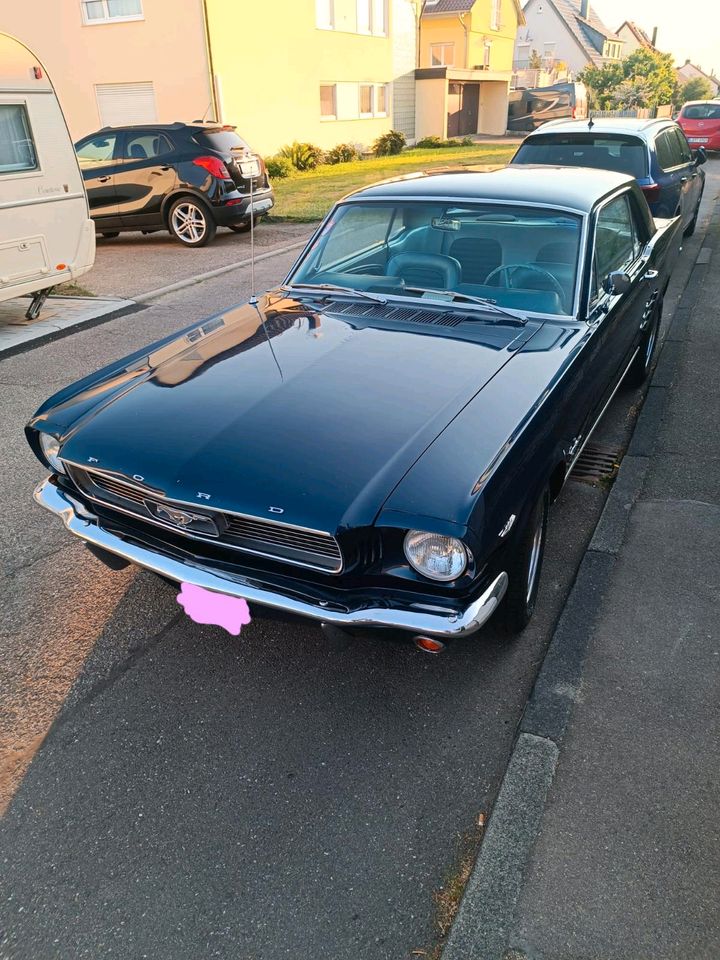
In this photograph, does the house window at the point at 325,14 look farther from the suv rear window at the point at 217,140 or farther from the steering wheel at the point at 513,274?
the steering wheel at the point at 513,274

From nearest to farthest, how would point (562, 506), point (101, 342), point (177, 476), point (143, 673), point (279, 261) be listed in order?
point (177, 476) → point (143, 673) → point (562, 506) → point (101, 342) → point (279, 261)

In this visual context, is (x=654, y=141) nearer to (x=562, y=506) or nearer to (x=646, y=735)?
(x=562, y=506)

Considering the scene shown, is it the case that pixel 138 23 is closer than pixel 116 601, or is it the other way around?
pixel 116 601

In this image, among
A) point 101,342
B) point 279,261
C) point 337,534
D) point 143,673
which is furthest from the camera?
point 279,261

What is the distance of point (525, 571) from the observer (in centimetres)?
293

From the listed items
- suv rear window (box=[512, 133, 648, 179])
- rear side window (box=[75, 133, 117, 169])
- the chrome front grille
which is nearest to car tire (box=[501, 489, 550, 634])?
the chrome front grille

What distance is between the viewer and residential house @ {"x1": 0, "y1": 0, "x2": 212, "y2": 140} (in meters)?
17.3

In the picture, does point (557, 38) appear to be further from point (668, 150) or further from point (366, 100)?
point (668, 150)

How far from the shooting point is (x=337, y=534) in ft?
7.73

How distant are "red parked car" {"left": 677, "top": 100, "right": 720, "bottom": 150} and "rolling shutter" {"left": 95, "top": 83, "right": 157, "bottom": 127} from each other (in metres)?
16.3

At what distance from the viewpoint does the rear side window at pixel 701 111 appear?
2359cm

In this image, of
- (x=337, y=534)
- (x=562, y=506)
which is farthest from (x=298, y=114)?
(x=337, y=534)

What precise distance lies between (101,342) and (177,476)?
17.2 feet

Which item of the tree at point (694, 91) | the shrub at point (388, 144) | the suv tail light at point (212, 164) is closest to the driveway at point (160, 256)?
the suv tail light at point (212, 164)
